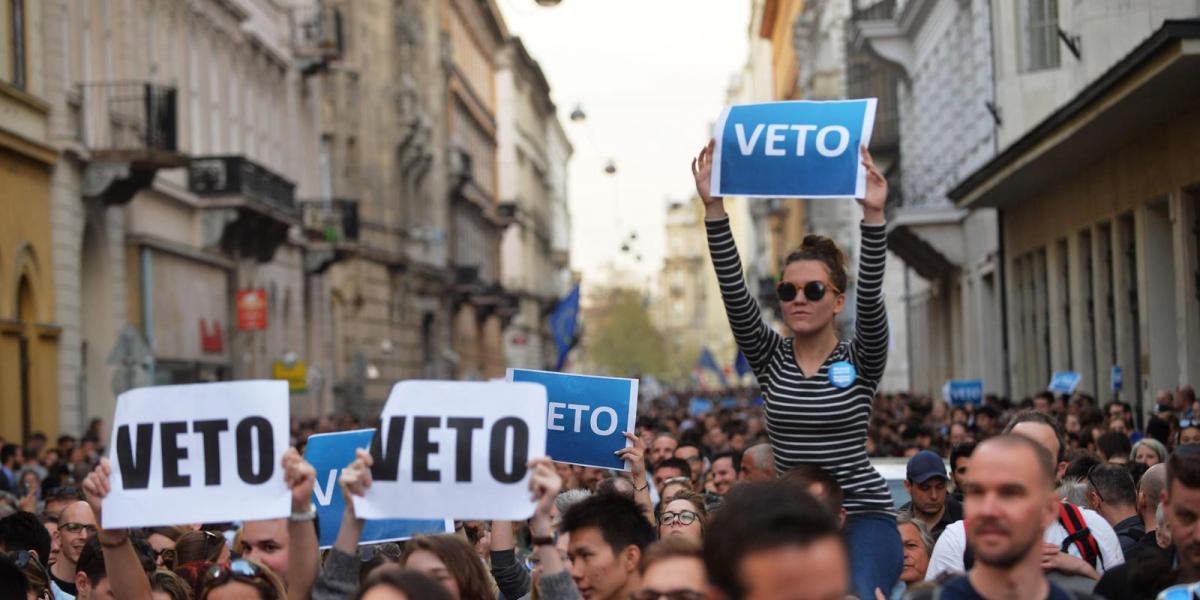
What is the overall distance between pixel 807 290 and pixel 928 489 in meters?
3.55

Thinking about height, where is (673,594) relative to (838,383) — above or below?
below

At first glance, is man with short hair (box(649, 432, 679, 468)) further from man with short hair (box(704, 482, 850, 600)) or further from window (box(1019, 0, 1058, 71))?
window (box(1019, 0, 1058, 71))

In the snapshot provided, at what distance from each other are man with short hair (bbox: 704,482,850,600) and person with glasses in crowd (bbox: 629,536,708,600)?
103 cm

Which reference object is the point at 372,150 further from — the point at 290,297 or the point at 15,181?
the point at 15,181

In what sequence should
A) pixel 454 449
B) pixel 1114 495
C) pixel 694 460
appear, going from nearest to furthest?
1. pixel 454 449
2. pixel 1114 495
3. pixel 694 460

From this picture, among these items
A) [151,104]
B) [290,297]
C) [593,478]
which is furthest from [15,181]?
[290,297]

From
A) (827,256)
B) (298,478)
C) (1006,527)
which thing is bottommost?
(1006,527)

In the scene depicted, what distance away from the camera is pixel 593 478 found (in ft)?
46.0

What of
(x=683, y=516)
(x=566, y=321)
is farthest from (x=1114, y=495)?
(x=566, y=321)

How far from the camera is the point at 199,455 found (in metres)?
6.81

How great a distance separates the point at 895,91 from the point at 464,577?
4427 centimetres

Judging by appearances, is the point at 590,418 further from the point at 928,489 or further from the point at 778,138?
the point at 778,138

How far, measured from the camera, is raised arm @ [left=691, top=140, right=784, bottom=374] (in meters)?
7.37

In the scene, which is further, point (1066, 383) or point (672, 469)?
point (1066, 383)
